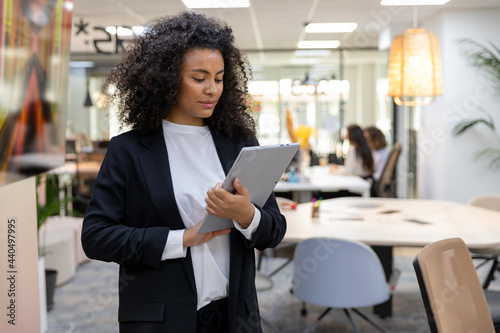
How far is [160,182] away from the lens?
1384 millimetres

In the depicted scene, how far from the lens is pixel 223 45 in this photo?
1.49 meters

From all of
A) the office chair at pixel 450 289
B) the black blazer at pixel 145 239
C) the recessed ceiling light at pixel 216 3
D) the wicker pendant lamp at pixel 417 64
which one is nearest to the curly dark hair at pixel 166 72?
the black blazer at pixel 145 239

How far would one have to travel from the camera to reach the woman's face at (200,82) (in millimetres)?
1416

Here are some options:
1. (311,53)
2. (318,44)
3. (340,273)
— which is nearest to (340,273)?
(340,273)

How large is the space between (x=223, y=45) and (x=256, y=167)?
378 millimetres

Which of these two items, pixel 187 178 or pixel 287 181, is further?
pixel 287 181

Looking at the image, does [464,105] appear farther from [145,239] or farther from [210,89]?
[145,239]

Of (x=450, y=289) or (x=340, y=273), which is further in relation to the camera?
(x=340, y=273)

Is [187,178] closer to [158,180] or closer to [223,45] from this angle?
[158,180]

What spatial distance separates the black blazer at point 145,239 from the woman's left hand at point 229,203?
86 millimetres

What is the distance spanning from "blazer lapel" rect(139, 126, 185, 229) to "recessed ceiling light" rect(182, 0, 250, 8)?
16.0ft

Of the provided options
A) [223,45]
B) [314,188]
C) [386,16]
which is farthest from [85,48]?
[223,45]

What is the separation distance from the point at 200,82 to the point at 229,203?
1.14 ft

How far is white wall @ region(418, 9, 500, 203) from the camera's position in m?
6.63
